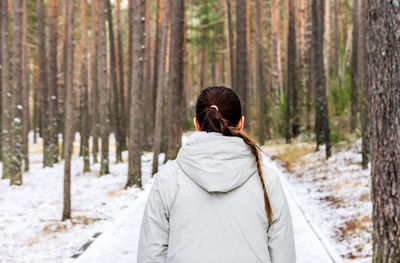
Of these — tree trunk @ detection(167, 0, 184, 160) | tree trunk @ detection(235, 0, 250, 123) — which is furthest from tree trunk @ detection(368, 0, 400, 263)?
tree trunk @ detection(235, 0, 250, 123)

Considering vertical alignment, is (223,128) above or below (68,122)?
below

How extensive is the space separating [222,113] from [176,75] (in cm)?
1016

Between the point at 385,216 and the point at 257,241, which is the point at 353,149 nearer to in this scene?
the point at 385,216

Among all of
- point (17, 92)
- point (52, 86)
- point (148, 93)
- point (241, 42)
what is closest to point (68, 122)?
point (17, 92)

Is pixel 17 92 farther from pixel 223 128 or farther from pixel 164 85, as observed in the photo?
pixel 223 128

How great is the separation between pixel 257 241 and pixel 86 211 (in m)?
8.52

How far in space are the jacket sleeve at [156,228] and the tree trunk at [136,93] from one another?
9.56 m

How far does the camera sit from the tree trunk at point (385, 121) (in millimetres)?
4199

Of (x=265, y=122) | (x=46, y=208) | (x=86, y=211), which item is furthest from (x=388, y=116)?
(x=265, y=122)

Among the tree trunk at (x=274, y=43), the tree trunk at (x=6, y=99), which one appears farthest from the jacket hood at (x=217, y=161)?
the tree trunk at (x=274, y=43)

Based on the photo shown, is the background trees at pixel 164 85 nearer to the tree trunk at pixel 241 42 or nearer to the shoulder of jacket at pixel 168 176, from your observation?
the tree trunk at pixel 241 42

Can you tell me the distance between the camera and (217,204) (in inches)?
78.1

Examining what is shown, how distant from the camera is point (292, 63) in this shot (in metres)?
18.7

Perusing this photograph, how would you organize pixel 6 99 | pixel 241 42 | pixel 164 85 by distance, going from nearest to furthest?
pixel 6 99, pixel 241 42, pixel 164 85
